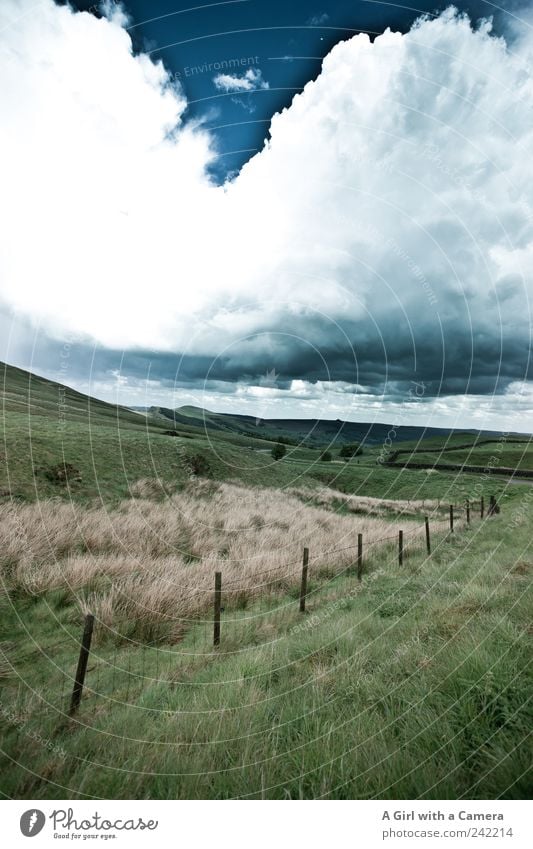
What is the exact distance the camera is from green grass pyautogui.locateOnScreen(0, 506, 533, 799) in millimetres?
2854

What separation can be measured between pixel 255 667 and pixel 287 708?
120cm

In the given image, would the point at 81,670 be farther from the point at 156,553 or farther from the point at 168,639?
the point at 156,553

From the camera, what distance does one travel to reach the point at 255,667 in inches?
193

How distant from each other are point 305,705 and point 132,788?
5.82 ft

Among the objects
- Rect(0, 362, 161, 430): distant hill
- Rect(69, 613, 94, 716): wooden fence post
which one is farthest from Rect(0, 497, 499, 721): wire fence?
Rect(0, 362, 161, 430): distant hill

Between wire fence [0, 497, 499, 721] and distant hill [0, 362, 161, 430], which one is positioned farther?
distant hill [0, 362, 161, 430]

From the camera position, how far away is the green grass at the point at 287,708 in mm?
2854

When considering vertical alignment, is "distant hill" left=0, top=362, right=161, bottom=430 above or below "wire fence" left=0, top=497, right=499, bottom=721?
→ above

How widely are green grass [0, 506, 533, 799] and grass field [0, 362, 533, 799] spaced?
0.06ft

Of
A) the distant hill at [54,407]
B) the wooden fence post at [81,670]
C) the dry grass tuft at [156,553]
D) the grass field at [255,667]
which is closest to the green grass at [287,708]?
the grass field at [255,667]

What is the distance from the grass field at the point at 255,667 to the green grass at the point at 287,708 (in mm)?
18

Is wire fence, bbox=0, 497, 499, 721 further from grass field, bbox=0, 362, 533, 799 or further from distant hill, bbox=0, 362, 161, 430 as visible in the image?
distant hill, bbox=0, 362, 161, 430

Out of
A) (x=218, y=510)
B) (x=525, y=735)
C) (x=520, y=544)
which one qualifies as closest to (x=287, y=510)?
(x=218, y=510)

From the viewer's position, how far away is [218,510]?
1816 centimetres
